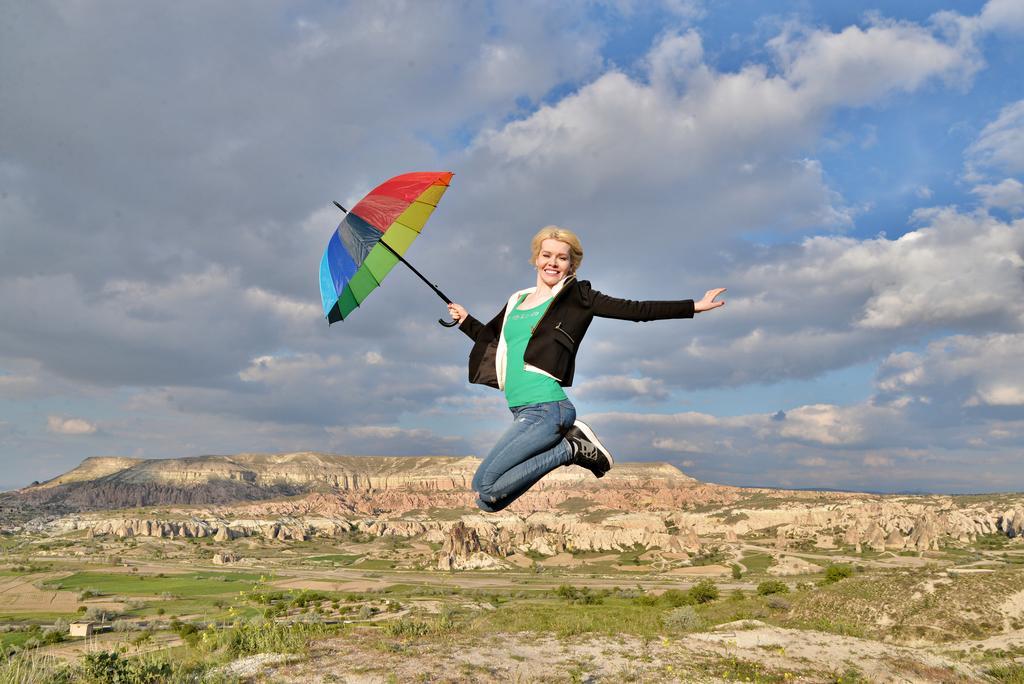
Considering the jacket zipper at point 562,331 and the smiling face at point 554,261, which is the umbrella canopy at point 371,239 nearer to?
the smiling face at point 554,261

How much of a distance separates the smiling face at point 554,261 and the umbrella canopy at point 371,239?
1.90m

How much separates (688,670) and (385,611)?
2643 inches

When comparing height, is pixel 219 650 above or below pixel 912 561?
above

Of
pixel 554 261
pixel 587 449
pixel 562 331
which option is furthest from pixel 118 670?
pixel 554 261

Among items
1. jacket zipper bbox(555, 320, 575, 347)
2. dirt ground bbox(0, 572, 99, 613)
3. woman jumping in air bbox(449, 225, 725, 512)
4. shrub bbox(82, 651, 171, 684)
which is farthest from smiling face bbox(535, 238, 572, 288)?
dirt ground bbox(0, 572, 99, 613)

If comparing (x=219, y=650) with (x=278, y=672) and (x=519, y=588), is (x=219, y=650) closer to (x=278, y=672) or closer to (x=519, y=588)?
(x=278, y=672)

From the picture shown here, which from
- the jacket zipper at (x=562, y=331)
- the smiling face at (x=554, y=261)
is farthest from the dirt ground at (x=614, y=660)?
the smiling face at (x=554, y=261)

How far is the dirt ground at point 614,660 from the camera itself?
1144 cm

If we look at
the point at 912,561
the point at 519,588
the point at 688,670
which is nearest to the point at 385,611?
the point at 519,588

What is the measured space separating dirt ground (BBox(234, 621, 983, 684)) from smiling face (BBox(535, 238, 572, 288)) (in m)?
6.99

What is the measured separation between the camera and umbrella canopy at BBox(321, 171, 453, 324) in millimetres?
8758

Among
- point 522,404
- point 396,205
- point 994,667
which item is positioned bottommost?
point 994,667

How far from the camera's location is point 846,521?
172000mm

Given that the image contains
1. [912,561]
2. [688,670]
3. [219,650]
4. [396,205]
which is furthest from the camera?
[912,561]
